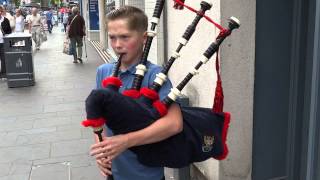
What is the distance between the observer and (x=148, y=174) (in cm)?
227

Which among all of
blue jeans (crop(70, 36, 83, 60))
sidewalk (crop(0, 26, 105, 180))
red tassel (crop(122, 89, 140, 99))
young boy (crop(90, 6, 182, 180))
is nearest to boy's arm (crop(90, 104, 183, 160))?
young boy (crop(90, 6, 182, 180))

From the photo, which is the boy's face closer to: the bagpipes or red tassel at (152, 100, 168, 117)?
the bagpipes

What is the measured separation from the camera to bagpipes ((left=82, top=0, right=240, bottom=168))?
179 cm

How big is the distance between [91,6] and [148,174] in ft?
70.0

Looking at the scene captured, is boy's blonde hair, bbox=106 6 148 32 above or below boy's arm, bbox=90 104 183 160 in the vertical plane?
above

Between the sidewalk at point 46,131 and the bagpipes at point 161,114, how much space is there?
3001 millimetres

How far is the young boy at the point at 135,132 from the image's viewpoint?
1842mm

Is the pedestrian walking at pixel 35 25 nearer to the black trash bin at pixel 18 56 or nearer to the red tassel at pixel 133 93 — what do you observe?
the black trash bin at pixel 18 56

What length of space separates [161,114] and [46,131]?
5150 millimetres

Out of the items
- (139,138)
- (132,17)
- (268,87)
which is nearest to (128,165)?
(139,138)

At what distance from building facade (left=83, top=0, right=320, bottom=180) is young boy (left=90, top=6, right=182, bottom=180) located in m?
1.58

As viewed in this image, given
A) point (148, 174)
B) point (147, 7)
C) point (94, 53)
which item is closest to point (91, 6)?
point (94, 53)

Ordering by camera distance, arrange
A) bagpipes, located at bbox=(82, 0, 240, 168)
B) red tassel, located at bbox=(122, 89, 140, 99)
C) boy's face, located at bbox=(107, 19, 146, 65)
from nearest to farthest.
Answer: bagpipes, located at bbox=(82, 0, 240, 168)
red tassel, located at bbox=(122, 89, 140, 99)
boy's face, located at bbox=(107, 19, 146, 65)

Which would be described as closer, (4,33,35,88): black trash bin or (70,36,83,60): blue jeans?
(4,33,35,88): black trash bin
